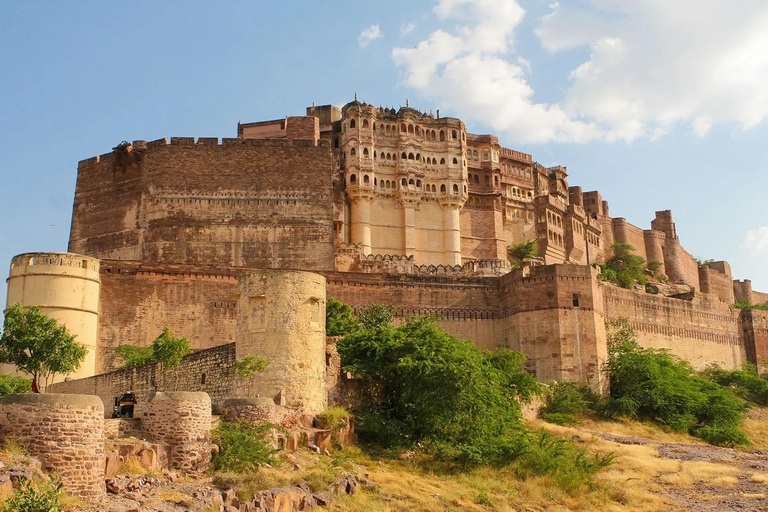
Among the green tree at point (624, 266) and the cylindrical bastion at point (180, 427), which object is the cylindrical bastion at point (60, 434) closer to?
the cylindrical bastion at point (180, 427)

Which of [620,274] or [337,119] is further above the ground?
[337,119]

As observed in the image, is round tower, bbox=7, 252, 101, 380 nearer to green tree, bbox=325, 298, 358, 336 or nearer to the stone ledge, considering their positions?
green tree, bbox=325, 298, 358, 336

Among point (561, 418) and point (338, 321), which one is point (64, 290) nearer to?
point (338, 321)

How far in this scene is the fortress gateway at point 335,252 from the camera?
3159 cm

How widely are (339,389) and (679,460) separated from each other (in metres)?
10.5

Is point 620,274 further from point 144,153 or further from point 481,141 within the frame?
point 144,153

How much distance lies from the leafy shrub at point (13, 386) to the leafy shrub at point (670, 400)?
730 inches

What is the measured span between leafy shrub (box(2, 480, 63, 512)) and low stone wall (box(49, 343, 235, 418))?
6720mm

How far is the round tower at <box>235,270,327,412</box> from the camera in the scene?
61.1 feet

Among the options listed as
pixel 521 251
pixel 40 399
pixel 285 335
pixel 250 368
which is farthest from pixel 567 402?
pixel 521 251

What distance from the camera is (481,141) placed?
56344 millimetres

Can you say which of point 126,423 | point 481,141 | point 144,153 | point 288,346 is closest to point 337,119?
point 481,141

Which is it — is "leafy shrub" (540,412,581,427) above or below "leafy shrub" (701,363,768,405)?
below

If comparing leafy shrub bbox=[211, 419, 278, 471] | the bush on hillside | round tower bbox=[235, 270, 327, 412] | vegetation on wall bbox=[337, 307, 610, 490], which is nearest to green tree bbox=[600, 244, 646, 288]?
the bush on hillside
